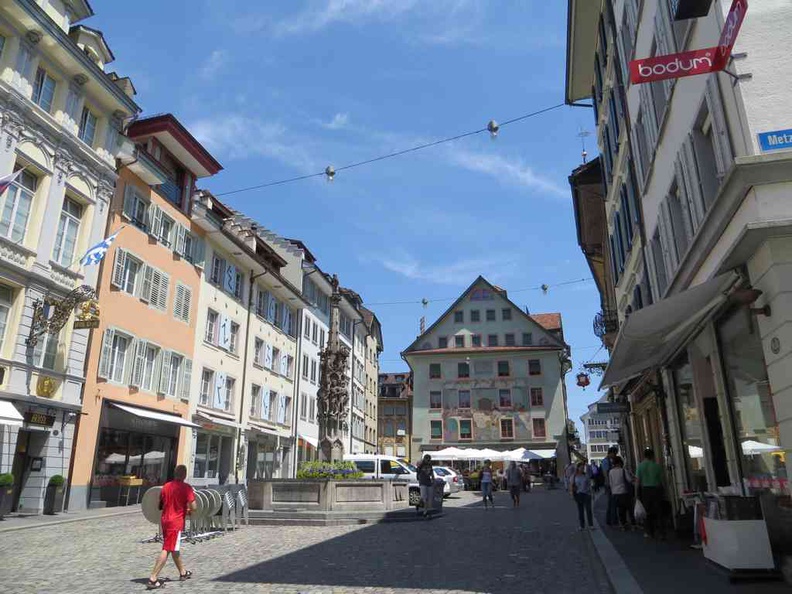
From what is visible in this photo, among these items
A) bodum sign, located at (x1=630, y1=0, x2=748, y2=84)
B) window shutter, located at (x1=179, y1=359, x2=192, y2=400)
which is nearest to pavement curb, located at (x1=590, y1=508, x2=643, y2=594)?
bodum sign, located at (x1=630, y1=0, x2=748, y2=84)

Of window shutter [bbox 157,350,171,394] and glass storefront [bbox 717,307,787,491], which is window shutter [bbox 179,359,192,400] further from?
glass storefront [bbox 717,307,787,491]

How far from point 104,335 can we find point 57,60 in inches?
345

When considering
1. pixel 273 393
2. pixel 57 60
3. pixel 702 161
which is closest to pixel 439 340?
pixel 273 393

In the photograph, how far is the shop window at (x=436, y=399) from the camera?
5597 centimetres

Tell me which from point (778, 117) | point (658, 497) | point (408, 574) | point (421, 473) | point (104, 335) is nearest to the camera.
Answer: point (778, 117)

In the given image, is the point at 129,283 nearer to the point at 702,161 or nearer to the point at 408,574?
the point at 408,574

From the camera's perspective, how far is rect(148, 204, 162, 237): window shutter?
24484mm

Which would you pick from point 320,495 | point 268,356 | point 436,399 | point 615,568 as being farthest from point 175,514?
point 436,399

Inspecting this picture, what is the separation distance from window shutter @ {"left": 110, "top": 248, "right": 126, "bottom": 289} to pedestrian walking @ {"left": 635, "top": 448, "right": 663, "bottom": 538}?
17874 mm

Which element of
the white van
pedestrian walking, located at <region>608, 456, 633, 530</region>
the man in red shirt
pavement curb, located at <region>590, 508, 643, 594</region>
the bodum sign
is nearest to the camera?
pavement curb, located at <region>590, 508, 643, 594</region>

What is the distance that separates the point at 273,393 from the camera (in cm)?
3559

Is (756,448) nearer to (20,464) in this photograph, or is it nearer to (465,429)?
(20,464)

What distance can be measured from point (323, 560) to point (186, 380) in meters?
17.8

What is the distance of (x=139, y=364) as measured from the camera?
2300cm
